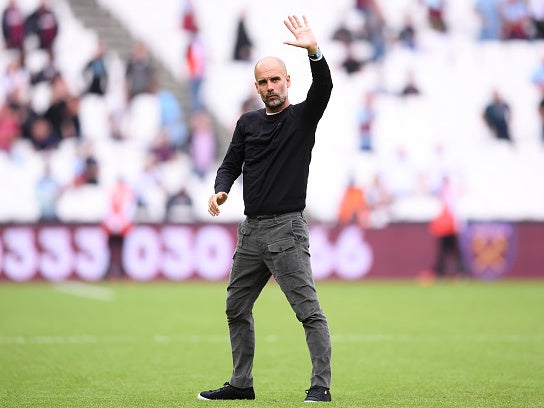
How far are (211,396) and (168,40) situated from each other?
2196 centimetres

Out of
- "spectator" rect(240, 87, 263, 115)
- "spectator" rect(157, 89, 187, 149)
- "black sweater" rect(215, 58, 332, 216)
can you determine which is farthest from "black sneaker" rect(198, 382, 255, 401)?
"spectator" rect(240, 87, 263, 115)

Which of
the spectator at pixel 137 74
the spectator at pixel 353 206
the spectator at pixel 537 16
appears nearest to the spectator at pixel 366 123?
the spectator at pixel 353 206

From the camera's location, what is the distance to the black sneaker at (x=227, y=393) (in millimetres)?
7570

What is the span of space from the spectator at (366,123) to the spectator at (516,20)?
4979mm

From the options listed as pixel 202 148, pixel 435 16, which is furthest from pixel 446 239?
pixel 435 16

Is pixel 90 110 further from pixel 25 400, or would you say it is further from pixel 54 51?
pixel 25 400

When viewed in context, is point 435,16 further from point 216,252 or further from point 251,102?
point 216,252

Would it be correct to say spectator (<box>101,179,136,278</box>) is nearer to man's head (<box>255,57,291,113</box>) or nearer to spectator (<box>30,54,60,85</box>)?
spectator (<box>30,54,60,85</box>)

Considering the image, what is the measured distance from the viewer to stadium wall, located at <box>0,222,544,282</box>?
2248 centimetres

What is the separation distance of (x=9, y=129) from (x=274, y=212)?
1946 centimetres

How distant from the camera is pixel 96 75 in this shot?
26.6 m

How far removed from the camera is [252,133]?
7465 millimetres

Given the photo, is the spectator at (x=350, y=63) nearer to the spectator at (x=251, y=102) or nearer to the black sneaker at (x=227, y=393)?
the spectator at (x=251, y=102)

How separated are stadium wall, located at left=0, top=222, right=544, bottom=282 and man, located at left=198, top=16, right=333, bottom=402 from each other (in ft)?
48.8
